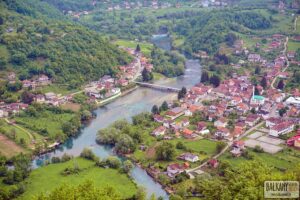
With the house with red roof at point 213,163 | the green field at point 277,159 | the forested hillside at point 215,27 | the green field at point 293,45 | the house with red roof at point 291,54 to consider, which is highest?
the forested hillside at point 215,27

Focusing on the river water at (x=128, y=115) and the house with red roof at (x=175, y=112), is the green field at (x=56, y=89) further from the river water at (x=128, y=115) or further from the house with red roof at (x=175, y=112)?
the house with red roof at (x=175, y=112)

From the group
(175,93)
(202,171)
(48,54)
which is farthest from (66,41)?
(202,171)

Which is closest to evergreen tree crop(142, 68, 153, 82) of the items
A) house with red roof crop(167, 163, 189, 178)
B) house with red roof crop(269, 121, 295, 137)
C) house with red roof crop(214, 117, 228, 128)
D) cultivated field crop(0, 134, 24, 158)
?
house with red roof crop(214, 117, 228, 128)

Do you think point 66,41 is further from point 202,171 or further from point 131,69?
point 202,171

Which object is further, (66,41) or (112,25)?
(112,25)

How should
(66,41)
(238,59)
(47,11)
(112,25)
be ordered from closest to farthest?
1. (66,41)
2. (238,59)
3. (47,11)
4. (112,25)

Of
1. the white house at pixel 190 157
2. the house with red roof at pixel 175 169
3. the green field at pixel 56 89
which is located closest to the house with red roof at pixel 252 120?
the white house at pixel 190 157

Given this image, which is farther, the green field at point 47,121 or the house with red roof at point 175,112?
the house with red roof at point 175,112

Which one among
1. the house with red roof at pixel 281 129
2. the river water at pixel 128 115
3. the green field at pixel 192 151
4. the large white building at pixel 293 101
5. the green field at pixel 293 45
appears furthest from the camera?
the green field at pixel 293 45
